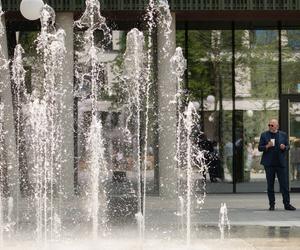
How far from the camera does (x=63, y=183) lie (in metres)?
16.6

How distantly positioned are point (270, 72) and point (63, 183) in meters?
5.91

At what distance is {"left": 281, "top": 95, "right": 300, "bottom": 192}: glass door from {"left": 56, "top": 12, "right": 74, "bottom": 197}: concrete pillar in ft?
17.3

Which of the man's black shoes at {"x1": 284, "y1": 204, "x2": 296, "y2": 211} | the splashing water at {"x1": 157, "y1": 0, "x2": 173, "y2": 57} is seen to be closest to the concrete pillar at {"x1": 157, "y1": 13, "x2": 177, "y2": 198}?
the splashing water at {"x1": 157, "y1": 0, "x2": 173, "y2": 57}

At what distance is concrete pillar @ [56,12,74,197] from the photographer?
16.5 m

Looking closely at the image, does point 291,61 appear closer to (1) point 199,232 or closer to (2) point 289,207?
(2) point 289,207

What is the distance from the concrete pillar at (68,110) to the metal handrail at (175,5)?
42 cm

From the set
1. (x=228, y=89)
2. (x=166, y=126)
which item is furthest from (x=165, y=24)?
(x=228, y=89)

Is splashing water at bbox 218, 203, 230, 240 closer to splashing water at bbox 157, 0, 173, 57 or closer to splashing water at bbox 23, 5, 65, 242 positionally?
splashing water at bbox 23, 5, 65, 242

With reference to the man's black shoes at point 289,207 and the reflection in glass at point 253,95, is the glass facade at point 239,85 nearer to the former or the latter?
the reflection in glass at point 253,95

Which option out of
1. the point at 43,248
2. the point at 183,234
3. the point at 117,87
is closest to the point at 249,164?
the point at 117,87

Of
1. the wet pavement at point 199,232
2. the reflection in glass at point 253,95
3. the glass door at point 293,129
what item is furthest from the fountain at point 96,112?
the wet pavement at point 199,232

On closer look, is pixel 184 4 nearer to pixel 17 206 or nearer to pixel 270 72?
pixel 270 72

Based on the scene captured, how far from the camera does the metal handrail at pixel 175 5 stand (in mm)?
16234

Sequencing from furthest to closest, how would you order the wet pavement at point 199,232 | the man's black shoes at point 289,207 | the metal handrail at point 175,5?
the metal handrail at point 175,5 → the man's black shoes at point 289,207 → the wet pavement at point 199,232
